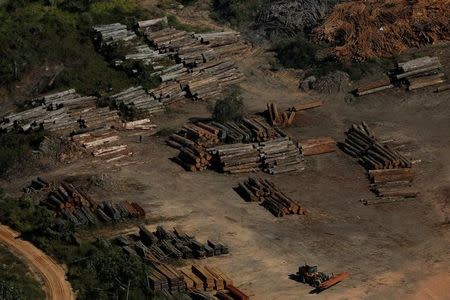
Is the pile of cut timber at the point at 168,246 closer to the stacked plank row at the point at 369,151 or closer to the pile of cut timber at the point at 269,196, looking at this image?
the pile of cut timber at the point at 269,196

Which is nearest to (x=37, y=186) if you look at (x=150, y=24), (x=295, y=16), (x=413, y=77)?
(x=150, y=24)

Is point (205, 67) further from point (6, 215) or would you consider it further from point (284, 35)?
point (6, 215)

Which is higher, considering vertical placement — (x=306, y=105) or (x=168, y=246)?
(x=306, y=105)

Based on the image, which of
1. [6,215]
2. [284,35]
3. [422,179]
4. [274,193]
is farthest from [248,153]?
[284,35]

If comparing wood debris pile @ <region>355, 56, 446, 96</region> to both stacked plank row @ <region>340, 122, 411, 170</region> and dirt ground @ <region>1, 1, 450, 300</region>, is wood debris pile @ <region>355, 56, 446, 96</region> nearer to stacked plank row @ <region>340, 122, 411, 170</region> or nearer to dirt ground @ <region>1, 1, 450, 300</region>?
dirt ground @ <region>1, 1, 450, 300</region>

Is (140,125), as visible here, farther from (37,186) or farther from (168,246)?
(168,246)

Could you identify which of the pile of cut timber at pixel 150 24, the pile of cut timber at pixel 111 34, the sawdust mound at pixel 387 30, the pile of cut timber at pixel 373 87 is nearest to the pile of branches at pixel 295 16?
the sawdust mound at pixel 387 30
